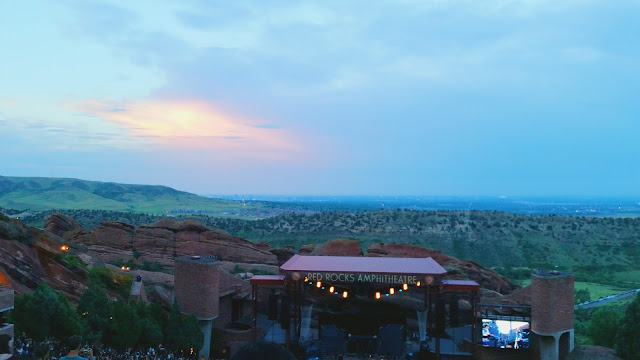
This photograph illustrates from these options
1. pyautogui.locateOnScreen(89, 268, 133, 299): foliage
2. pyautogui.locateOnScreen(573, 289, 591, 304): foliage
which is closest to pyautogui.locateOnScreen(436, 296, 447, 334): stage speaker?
pyautogui.locateOnScreen(89, 268, 133, 299): foliage

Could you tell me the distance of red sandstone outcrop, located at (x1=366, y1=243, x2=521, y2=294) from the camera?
139 feet

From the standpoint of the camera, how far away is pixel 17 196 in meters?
173

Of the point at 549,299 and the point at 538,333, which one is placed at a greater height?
the point at 549,299

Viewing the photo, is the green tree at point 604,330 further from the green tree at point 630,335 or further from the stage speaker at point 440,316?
the stage speaker at point 440,316

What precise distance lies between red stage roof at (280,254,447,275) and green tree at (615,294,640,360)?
29.5 ft

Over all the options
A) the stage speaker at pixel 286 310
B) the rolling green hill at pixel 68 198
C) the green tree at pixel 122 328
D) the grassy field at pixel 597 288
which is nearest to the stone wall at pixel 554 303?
the stage speaker at pixel 286 310

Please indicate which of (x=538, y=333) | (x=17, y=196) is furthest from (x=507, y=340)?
(x=17, y=196)

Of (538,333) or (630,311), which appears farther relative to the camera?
(538,333)

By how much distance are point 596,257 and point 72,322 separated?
67.5 metres

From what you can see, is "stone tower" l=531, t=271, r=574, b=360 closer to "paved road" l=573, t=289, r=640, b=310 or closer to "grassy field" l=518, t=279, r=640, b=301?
"paved road" l=573, t=289, r=640, b=310

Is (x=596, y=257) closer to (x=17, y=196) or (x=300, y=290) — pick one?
(x=300, y=290)

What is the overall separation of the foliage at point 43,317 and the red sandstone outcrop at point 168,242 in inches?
1006

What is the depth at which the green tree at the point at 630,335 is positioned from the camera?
24859mm

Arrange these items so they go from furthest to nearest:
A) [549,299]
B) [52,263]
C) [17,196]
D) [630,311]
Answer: [17,196], [52,263], [549,299], [630,311]
